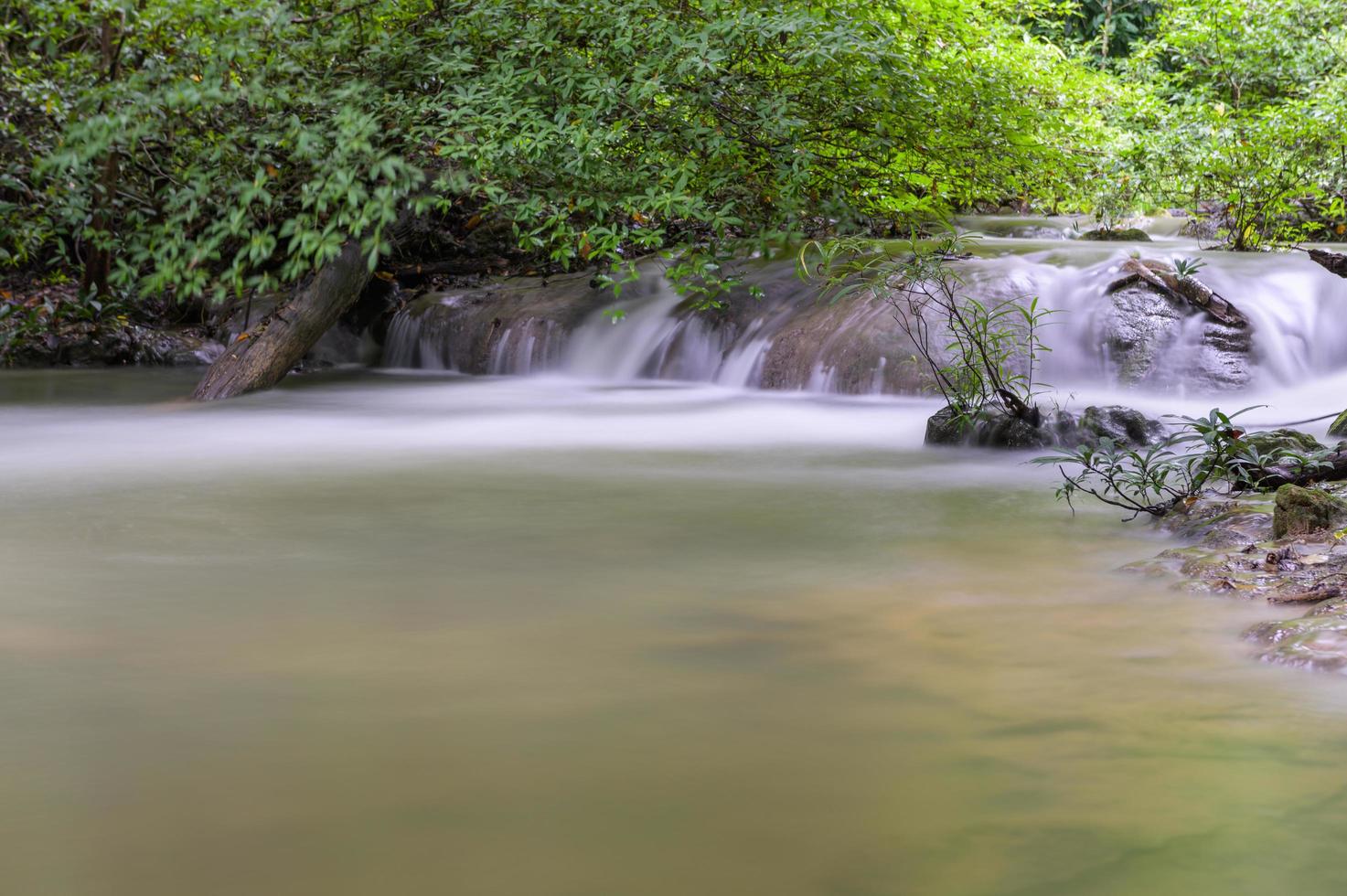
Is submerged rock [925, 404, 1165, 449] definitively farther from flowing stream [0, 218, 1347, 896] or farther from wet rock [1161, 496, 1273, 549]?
wet rock [1161, 496, 1273, 549]

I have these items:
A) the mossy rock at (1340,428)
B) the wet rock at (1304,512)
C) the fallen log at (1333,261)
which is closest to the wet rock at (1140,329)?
the fallen log at (1333,261)

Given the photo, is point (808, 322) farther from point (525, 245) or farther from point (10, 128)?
point (10, 128)

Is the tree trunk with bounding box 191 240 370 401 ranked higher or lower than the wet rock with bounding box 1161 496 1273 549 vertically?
higher

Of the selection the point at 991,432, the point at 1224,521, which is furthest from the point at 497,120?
the point at 1224,521

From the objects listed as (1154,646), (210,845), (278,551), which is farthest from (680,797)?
(278,551)

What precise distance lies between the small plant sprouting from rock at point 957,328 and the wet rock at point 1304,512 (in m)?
1.47

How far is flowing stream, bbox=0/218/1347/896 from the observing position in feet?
7.09

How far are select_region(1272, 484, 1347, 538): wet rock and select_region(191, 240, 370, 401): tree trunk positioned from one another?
275 inches

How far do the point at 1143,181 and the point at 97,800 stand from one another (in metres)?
12.8

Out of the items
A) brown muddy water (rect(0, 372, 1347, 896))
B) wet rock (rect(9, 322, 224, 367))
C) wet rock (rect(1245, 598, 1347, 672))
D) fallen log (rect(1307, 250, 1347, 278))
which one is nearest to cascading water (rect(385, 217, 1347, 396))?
fallen log (rect(1307, 250, 1347, 278))

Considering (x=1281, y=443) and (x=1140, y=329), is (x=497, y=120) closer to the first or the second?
(x=1140, y=329)

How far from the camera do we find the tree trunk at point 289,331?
9664 millimetres

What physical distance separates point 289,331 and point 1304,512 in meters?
7.65

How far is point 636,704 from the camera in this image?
290 centimetres
